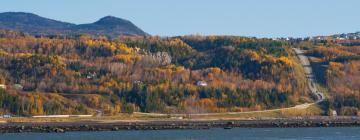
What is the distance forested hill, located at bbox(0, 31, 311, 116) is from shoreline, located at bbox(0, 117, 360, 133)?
1755cm

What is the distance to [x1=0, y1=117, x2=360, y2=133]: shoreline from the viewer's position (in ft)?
385

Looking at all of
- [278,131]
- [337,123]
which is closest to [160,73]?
[337,123]

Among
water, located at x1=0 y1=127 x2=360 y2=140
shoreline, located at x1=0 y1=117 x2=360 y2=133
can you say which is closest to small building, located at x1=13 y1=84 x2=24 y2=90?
shoreline, located at x1=0 y1=117 x2=360 y2=133

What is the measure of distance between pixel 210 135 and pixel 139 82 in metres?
61.4

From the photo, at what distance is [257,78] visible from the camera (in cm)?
18088

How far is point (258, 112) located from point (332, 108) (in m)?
13.3

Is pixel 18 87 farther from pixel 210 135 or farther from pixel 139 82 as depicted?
pixel 210 135

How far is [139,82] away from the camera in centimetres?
16800

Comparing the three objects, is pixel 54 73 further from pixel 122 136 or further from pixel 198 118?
pixel 122 136

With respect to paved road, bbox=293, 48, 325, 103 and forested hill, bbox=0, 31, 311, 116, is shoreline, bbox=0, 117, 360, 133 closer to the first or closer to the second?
forested hill, bbox=0, 31, 311, 116

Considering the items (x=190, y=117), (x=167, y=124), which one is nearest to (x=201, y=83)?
(x=190, y=117)

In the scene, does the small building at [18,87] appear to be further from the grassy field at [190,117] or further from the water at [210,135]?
the water at [210,135]

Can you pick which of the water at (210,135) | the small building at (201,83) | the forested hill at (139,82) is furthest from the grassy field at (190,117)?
the water at (210,135)

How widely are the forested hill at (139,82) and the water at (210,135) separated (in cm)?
3248
